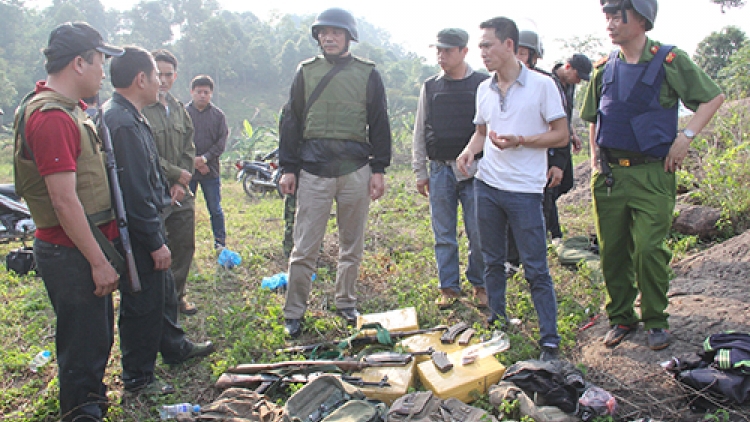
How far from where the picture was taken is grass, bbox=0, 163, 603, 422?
10.1 feet

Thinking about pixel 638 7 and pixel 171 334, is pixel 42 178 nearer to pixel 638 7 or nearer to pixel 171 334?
pixel 171 334

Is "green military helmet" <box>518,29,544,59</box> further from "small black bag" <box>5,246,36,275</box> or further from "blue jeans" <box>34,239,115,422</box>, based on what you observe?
"small black bag" <box>5,246,36,275</box>

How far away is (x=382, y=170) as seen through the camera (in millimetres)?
3801

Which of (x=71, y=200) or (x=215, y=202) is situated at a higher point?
(x=71, y=200)

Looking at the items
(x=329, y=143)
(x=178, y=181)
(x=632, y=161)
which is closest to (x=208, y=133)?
(x=178, y=181)

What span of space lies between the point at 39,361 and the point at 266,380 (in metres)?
1.58

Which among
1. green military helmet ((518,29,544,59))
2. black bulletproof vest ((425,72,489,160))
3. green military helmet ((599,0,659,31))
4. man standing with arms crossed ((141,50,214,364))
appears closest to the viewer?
green military helmet ((599,0,659,31))

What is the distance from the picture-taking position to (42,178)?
2.38m

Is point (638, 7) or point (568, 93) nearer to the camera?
point (638, 7)

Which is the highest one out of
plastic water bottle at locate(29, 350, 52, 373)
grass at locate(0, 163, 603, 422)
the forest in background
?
the forest in background

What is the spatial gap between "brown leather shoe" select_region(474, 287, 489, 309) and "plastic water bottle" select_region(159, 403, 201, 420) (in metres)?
2.19

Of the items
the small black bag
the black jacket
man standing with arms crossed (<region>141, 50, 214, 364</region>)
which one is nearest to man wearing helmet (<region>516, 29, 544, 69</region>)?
man standing with arms crossed (<region>141, 50, 214, 364</region>)

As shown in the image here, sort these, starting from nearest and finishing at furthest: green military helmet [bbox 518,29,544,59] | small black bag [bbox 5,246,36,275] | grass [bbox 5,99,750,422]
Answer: grass [bbox 5,99,750,422] → green military helmet [bbox 518,29,544,59] → small black bag [bbox 5,246,36,275]

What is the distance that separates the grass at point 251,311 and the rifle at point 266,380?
13cm
